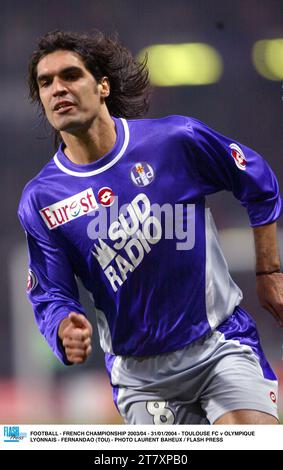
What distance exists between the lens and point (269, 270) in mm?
2438

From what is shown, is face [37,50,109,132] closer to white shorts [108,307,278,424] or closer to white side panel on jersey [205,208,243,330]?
white side panel on jersey [205,208,243,330]

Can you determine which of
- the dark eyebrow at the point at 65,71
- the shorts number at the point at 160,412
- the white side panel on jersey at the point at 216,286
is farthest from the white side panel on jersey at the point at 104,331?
the dark eyebrow at the point at 65,71

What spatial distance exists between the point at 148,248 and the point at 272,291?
0.36 meters

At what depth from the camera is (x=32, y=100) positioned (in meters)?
2.78

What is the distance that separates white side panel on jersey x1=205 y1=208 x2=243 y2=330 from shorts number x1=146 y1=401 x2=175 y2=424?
10.4 inches

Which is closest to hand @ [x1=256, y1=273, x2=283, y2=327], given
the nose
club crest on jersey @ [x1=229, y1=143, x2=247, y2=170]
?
club crest on jersey @ [x1=229, y1=143, x2=247, y2=170]

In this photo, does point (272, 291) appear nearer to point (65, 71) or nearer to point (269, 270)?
point (269, 270)

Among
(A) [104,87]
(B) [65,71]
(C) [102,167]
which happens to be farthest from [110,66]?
(C) [102,167]

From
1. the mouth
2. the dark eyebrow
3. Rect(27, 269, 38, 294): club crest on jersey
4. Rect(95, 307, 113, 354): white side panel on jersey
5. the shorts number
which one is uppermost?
the dark eyebrow

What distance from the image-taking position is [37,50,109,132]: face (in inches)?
94.8

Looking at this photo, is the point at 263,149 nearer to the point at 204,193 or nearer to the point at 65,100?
the point at 204,193

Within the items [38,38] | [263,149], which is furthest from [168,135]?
[38,38]

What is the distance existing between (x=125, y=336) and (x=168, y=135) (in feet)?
1.82
